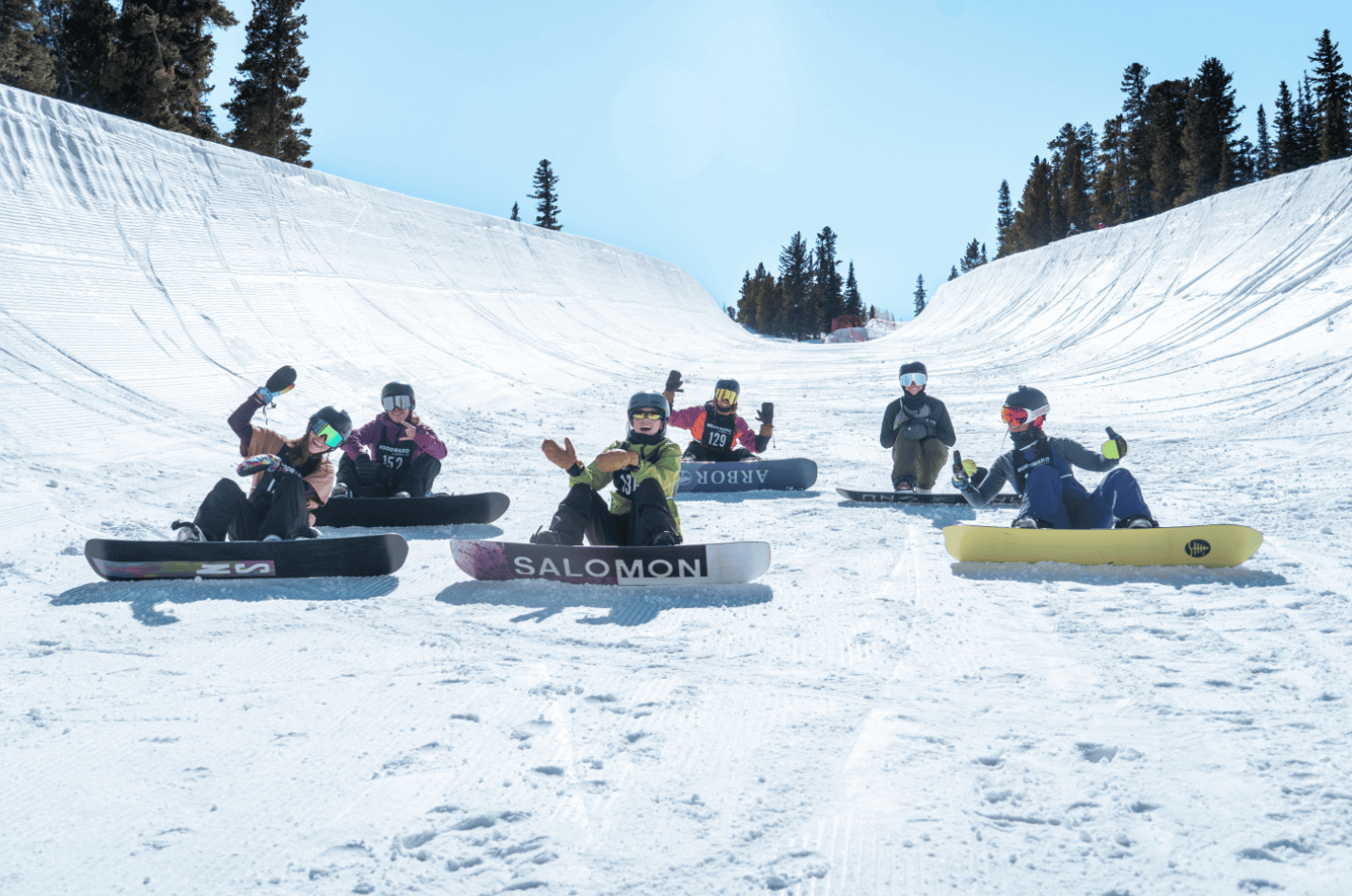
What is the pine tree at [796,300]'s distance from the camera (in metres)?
89.8

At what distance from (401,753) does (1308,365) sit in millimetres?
14903

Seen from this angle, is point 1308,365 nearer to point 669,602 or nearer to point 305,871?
point 669,602

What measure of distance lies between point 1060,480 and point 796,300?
86904mm

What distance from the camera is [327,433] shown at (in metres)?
5.53

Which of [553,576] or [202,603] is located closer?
[202,603]

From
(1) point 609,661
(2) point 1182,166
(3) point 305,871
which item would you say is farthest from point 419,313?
(2) point 1182,166

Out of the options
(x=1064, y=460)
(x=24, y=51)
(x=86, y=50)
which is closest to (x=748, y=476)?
(x=1064, y=460)

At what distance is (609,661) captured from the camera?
12.2 feet

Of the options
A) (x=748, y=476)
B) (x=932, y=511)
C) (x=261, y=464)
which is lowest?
(x=932, y=511)

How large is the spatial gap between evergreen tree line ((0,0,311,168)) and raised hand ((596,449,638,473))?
31172mm

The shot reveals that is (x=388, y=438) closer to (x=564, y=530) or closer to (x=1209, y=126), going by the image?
(x=564, y=530)

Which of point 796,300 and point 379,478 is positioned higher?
point 796,300

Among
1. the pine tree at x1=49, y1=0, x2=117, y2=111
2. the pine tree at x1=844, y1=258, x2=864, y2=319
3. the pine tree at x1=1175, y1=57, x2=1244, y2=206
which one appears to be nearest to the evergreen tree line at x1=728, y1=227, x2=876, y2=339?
the pine tree at x1=844, y1=258, x2=864, y2=319

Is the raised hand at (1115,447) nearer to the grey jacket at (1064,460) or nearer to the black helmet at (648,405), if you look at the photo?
the grey jacket at (1064,460)
